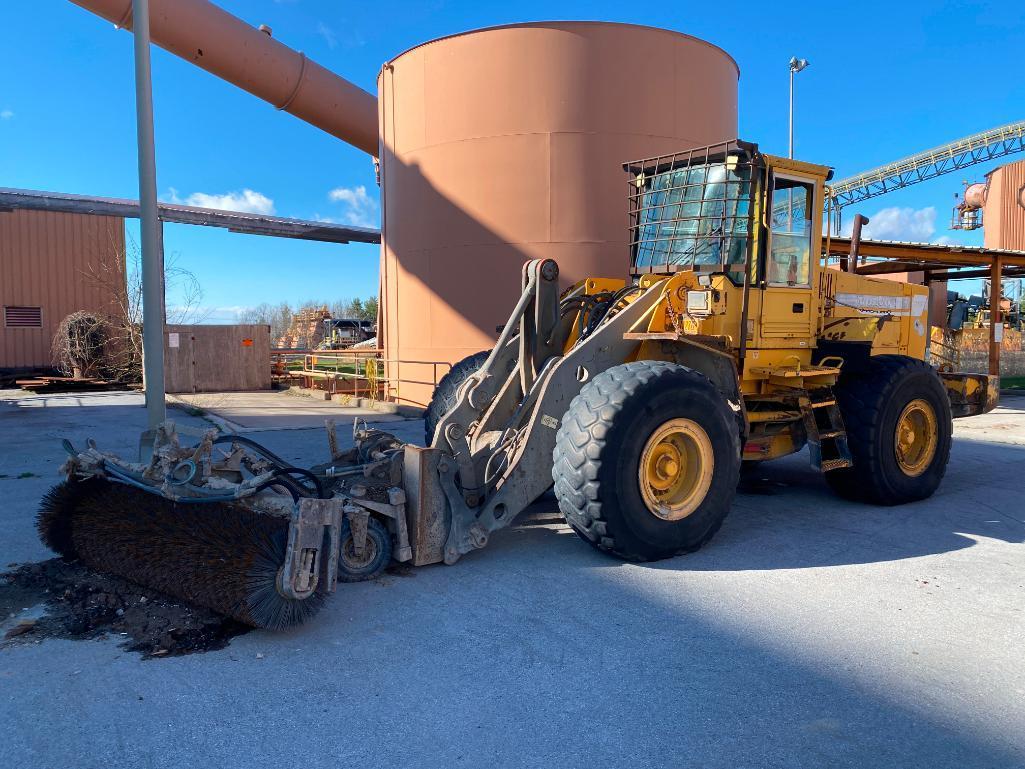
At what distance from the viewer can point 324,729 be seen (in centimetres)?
308

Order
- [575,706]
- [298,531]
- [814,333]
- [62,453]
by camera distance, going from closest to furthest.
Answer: [575,706], [298,531], [814,333], [62,453]

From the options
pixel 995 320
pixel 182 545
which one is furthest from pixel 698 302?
pixel 995 320

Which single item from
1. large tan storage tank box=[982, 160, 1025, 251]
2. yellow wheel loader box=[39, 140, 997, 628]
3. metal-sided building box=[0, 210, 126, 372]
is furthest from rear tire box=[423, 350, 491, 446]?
large tan storage tank box=[982, 160, 1025, 251]

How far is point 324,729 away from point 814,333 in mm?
5457

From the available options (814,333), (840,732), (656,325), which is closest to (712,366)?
(656,325)

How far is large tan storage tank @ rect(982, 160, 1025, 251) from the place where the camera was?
33219mm

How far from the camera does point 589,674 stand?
3584 mm

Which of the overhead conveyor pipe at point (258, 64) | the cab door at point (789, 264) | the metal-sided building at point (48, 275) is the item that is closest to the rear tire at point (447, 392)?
the cab door at point (789, 264)

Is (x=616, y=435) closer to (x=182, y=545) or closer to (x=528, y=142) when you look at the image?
(x=182, y=545)

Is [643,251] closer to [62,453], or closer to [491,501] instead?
[491,501]

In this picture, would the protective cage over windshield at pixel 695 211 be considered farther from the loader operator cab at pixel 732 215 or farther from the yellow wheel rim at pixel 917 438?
the yellow wheel rim at pixel 917 438

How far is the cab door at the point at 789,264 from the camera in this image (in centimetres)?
632

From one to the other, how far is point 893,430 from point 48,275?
24.6 meters

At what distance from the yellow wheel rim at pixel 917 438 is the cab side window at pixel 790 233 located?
1750 mm
